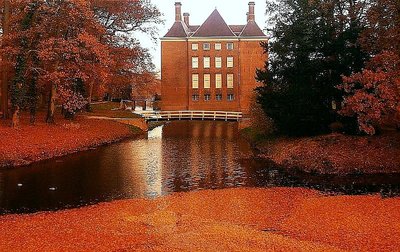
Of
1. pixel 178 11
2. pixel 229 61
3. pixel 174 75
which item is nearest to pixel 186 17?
pixel 178 11

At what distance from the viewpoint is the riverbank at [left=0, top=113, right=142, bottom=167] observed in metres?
22.7

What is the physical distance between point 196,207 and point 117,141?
2025cm

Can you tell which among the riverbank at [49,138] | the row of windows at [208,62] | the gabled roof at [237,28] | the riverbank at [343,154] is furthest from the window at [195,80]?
the riverbank at [343,154]

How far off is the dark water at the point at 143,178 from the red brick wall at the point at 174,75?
35182mm

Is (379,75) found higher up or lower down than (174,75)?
lower down

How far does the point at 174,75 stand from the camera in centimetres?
6316

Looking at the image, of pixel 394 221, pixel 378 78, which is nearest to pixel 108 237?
pixel 394 221

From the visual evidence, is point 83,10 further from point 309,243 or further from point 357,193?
point 309,243

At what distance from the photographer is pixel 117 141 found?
33.2 m

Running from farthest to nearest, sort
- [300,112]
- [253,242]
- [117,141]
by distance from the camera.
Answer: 1. [117,141]
2. [300,112]
3. [253,242]

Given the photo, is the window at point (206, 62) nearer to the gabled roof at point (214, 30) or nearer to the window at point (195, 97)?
the gabled roof at point (214, 30)

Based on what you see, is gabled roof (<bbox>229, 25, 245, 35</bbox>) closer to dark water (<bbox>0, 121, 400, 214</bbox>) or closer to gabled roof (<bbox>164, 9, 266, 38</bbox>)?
gabled roof (<bbox>164, 9, 266, 38</bbox>)

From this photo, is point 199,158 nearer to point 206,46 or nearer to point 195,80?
point 195,80

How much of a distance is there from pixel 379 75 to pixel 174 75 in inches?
1822
